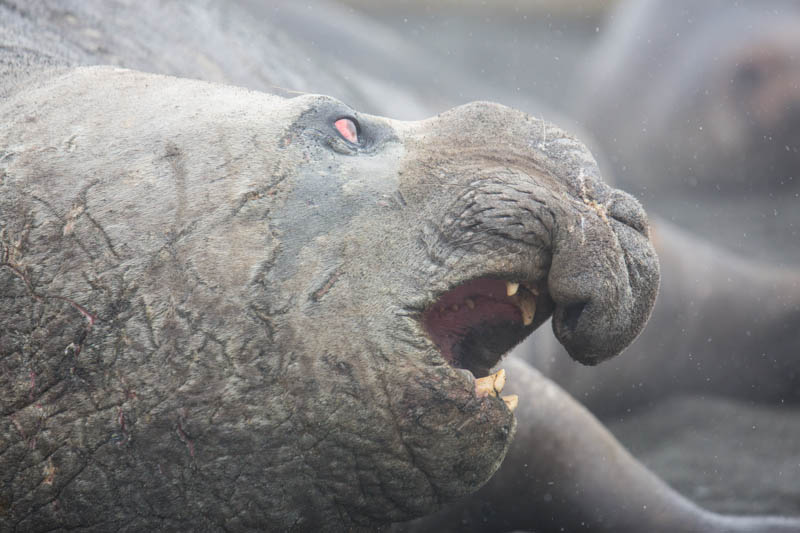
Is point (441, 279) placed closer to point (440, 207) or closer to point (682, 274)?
point (440, 207)

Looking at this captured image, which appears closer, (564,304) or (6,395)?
(6,395)

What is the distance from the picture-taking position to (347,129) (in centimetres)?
208

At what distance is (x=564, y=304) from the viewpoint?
1945 mm

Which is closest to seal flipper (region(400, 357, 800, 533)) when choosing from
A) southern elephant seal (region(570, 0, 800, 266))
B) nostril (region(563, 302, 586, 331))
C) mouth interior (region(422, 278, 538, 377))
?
mouth interior (region(422, 278, 538, 377))

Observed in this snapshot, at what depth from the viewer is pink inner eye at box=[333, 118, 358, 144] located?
2.06m

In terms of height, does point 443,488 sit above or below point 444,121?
below

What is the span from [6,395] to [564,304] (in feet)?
4.17

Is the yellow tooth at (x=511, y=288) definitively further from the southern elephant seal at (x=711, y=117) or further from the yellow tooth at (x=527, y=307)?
the southern elephant seal at (x=711, y=117)

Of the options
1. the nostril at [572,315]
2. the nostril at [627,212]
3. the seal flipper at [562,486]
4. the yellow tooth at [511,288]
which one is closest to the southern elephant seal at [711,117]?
the seal flipper at [562,486]

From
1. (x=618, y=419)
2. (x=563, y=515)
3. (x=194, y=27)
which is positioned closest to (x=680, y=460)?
(x=618, y=419)

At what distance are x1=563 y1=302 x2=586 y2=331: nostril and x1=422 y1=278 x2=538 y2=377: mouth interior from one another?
9cm

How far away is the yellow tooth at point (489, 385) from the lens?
191cm

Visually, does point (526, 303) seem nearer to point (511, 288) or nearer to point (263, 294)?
point (511, 288)

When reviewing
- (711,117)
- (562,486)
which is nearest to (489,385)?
(562,486)
